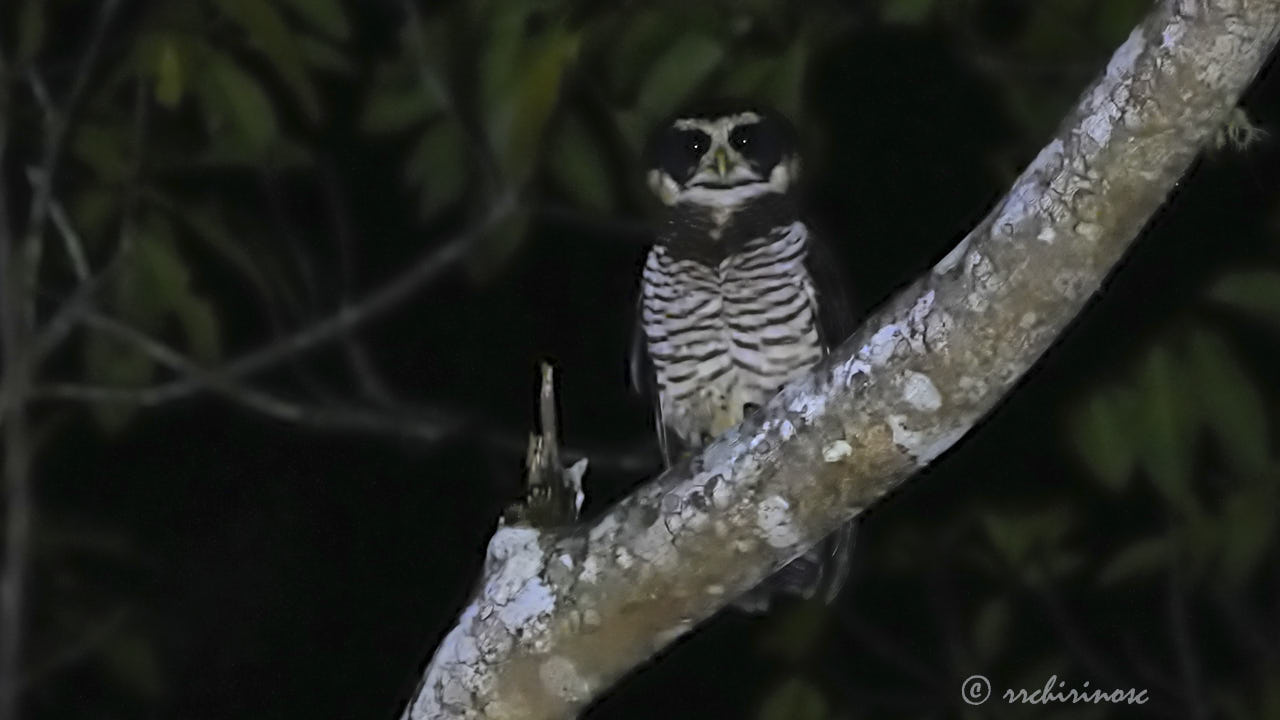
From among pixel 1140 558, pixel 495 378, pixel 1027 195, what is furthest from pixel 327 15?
pixel 1140 558

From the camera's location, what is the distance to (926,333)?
4.00 ft

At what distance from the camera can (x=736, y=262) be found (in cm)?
200

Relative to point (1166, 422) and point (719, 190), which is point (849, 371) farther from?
point (719, 190)

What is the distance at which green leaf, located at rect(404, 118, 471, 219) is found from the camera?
206 cm

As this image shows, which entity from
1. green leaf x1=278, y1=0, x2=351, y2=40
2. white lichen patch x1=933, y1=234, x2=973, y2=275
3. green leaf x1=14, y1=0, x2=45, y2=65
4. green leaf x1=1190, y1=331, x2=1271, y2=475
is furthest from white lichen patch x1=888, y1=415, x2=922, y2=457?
green leaf x1=14, y1=0, x2=45, y2=65

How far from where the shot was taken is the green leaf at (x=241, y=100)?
6.15 ft

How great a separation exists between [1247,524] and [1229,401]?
249 millimetres

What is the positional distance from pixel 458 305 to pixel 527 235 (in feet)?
0.60

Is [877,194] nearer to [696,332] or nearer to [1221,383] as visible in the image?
[696,332]

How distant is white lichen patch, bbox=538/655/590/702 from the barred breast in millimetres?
701

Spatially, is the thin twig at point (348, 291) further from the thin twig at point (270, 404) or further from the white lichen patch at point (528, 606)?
the white lichen patch at point (528, 606)

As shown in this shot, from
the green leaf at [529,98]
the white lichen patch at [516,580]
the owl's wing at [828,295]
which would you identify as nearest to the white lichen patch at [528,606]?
the white lichen patch at [516,580]

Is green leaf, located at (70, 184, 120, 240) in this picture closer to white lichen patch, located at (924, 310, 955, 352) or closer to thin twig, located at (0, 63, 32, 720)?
thin twig, located at (0, 63, 32, 720)

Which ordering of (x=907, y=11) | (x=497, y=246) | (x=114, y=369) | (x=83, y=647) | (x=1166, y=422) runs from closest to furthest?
(x=907, y=11) < (x=1166, y=422) < (x=497, y=246) < (x=114, y=369) < (x=83, y=647)
